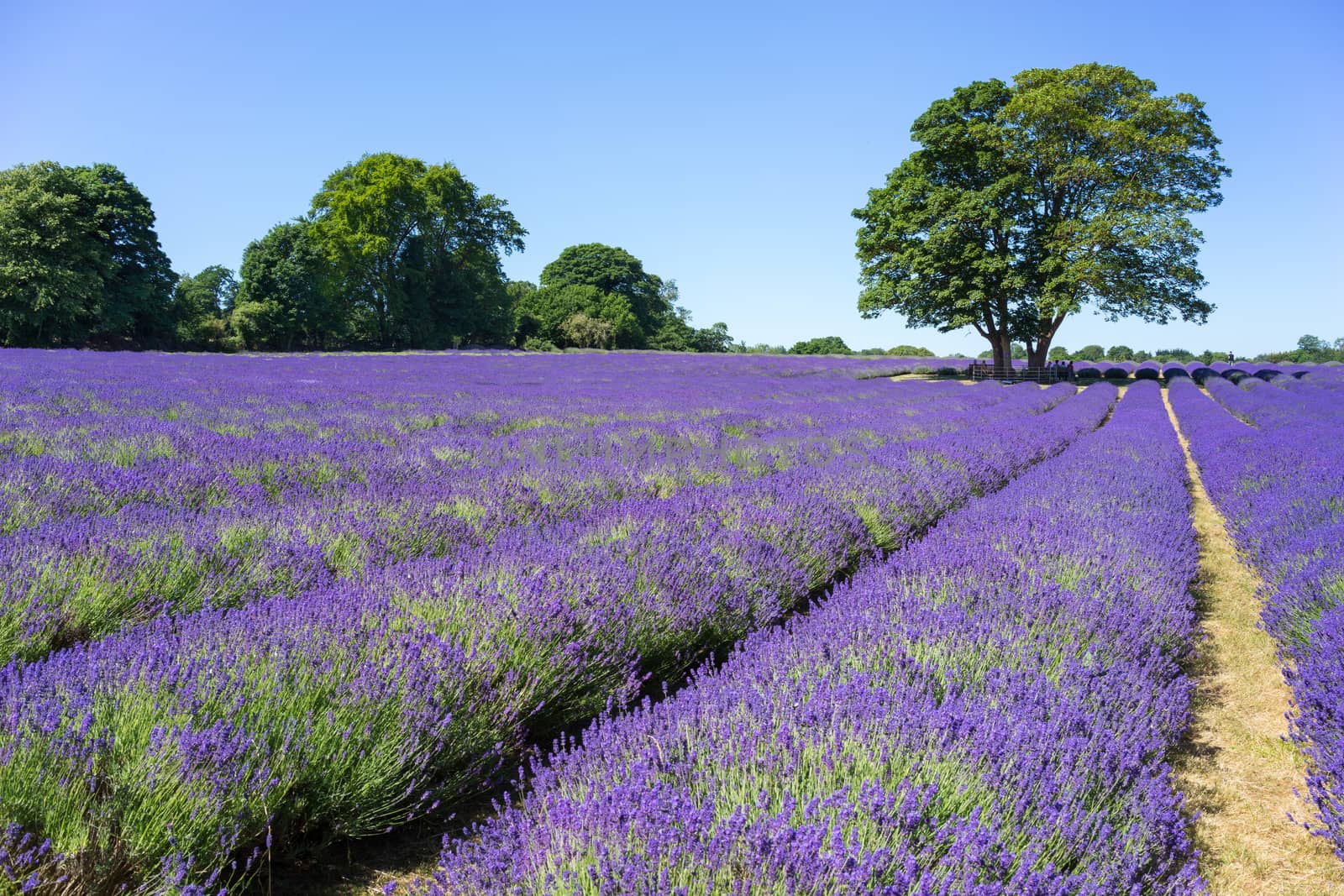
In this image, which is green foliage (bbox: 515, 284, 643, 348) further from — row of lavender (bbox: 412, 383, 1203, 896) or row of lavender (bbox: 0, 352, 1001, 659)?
row of lavender (bbox: 412, 383, 1203, 896)

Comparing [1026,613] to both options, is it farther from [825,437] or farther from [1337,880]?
[825,437]

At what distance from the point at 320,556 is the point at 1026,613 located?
2.90 meters

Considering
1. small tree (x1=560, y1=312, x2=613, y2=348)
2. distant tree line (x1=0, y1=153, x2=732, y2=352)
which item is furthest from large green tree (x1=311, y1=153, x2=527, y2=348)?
small tree (x1=560, y1=312, x2=613, y2=348)

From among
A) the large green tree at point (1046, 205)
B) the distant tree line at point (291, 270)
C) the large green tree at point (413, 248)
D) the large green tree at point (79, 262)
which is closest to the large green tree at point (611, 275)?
the distant tree line at point (291, 270)

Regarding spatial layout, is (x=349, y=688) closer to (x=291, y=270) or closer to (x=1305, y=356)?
(x=291, y=270)

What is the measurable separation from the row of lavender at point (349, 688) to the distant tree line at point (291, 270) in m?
34.0

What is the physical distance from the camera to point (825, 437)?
A: 7.86 meters

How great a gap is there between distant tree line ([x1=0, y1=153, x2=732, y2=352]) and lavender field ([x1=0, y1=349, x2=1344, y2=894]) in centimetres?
3138

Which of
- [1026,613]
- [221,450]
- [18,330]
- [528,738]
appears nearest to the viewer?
[528,738]

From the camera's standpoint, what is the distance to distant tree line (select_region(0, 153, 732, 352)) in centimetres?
2820

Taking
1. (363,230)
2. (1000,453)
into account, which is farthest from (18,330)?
(1000,453)

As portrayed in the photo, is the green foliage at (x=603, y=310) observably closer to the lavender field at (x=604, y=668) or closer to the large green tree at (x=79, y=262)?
the large green tree at (x=79, y=262)

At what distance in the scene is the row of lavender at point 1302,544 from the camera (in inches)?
88.4

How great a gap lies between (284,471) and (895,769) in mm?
4443
